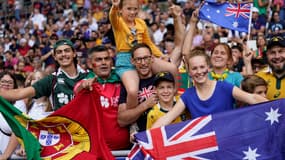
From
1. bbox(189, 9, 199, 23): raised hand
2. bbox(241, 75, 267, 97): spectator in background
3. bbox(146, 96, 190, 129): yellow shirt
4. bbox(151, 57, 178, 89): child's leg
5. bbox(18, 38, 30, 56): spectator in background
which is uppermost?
bbox(18, 38, 30, 56): spectator in background

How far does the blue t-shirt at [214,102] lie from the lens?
17.8 feet

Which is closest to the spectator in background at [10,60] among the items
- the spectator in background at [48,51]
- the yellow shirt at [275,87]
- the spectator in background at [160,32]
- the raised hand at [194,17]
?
the spectator in background at [48,51]

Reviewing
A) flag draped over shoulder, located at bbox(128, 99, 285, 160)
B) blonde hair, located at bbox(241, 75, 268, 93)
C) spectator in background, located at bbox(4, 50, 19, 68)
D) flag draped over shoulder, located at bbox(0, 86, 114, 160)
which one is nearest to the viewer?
flag draped over shoulder, located at bbox(128, 99, 285, 160)

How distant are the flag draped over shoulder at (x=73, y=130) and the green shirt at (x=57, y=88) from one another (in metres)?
0.36

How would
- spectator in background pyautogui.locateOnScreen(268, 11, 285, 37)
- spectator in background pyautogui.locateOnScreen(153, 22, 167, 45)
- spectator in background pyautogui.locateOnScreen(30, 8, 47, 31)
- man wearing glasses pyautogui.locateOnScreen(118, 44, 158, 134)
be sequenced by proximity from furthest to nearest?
spectator in background pyautogui.locateOnScreen(30, 8, 47, 31) < spectator in background pyautogui.locateOnScreen(153, 22, 167, 45) < spectator in background pyautogui.locateOnScreen(268, 11, 285, 37) < man wearing glasses pyautogui.locateOnScreen(118, 44, 158, 134)

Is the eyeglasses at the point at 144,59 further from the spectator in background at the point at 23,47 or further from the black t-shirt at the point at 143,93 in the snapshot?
the spectator in background at the point at 23,47

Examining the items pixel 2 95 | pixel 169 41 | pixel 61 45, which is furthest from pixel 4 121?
pixel 169 41

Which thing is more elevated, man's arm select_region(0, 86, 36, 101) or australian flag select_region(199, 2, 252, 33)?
australian flag select_region(199, 2, 252, 33)

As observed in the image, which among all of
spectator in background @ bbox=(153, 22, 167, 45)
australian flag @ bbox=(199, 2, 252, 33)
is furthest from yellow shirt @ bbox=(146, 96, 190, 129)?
spectator in background @ bbox=(153, 22, 167, 45)

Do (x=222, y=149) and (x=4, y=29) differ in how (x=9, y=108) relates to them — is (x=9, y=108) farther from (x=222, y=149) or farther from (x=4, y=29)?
(x=4, y=29)

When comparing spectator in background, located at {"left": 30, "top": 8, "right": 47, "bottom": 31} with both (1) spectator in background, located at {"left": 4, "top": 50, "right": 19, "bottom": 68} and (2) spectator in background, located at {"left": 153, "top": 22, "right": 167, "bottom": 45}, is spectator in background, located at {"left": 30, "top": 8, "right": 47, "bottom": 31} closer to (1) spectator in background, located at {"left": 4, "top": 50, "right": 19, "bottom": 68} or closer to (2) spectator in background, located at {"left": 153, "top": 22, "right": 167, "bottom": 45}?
(1) spectator in background, located at {"left": 4, "top": 50, "right": 19, "bottom": 68}

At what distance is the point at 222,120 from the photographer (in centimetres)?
536

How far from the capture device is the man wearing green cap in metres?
6.11

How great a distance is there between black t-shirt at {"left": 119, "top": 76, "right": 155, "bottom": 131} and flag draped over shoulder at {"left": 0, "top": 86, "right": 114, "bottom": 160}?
0.35 metres
